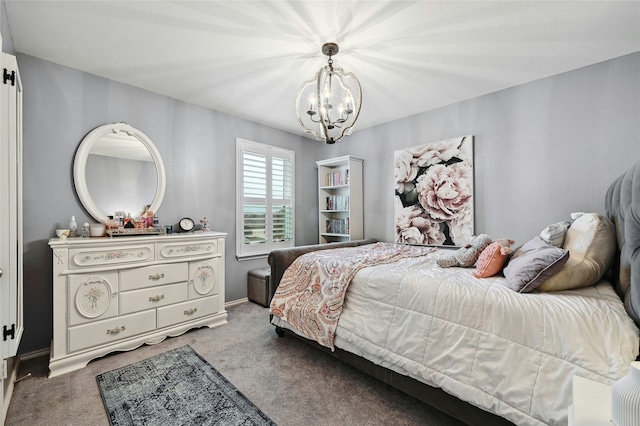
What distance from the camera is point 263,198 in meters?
4.00

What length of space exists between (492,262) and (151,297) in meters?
2.79

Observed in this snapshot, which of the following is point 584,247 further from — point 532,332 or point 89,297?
point 89,297

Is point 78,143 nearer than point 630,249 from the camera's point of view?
No

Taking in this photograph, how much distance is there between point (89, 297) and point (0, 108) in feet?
4.83

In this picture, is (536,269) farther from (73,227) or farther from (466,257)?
(73,227)

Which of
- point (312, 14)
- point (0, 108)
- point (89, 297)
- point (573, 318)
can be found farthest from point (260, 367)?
point (312, 14)

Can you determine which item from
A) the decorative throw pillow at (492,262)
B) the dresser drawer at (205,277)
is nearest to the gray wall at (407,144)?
the dresser drawer at (205,277)

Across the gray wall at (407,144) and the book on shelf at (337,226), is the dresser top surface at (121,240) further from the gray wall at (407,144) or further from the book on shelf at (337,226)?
the book on shelf at (337,226)

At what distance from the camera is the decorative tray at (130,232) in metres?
2.52

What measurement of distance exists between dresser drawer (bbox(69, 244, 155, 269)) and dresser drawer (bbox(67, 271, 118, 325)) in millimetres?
86

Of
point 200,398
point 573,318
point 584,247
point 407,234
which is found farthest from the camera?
point 407,234

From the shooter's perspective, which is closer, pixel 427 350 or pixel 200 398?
pixel 427 350

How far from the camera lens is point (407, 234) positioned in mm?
3605

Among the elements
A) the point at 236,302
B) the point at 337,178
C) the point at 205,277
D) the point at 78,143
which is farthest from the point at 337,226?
the point at 78,143
